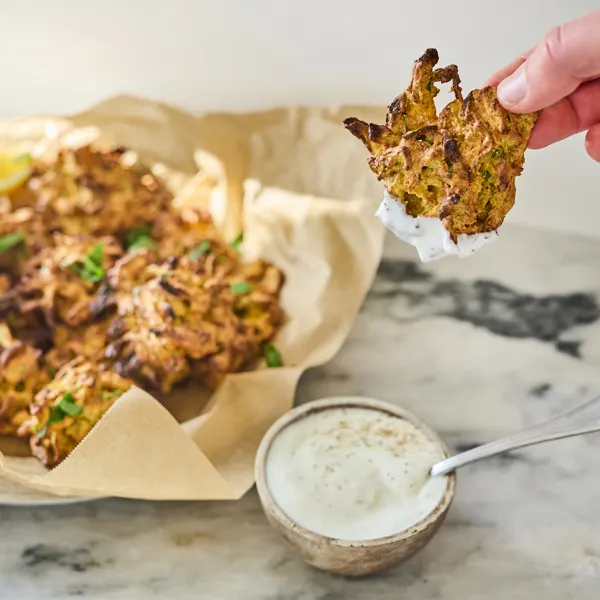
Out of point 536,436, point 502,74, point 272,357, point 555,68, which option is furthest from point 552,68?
point 272,357

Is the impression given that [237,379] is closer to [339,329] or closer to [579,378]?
[339,329]

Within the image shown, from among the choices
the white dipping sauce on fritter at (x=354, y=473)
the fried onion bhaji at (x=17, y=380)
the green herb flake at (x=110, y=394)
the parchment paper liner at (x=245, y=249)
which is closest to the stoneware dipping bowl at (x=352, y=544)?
the white dipping sauce on fritter at (x=354, y=473)

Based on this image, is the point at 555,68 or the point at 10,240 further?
the point at 10,240

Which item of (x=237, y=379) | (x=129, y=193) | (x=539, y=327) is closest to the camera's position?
(x=237, y=379)

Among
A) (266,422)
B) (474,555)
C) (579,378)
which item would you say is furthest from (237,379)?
(579,378)

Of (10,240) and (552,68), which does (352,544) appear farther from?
(10,240)

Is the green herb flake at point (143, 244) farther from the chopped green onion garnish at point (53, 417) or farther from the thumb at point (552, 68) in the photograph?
the thumb at point (552, 68)
